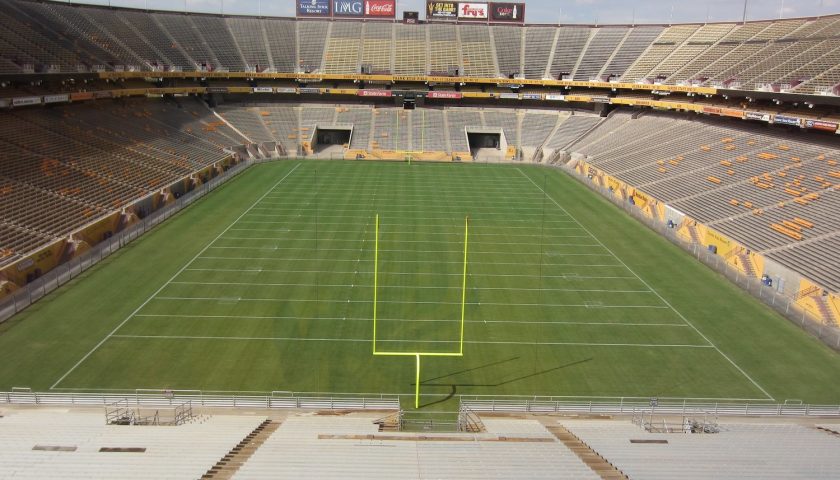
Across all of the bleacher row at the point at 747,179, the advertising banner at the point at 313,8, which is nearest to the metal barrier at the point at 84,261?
the bleacher row at the point at 747,179

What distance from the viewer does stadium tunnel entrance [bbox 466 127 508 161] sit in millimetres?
58719

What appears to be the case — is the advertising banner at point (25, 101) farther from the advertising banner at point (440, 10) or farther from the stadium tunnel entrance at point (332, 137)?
the advertising banner at point (440, 10)

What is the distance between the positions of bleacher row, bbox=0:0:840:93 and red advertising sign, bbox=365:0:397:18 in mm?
1073

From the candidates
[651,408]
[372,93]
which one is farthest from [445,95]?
[651,408]

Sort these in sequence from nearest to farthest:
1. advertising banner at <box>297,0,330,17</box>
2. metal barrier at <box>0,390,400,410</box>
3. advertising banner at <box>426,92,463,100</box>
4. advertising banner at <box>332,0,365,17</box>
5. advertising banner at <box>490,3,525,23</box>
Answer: metal barrier at <box>0,390,400,410</box>, advertising banner at <box>426,92,463,100</box>, advertising banner at <box>297,0,330,17</box>, advertising banner at <box>332,0,365,17</box>, advertising banner at <box>490,3,525,23</box>

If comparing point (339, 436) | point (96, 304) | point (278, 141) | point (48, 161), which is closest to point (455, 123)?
point (278, 141)

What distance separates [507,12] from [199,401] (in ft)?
206

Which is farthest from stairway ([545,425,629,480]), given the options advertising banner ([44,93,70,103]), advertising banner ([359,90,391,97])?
advertising banner ([359,90,391,97])

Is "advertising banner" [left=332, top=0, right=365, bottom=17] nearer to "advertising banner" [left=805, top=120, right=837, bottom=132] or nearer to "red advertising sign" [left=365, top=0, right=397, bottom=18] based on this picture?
"red advertising sign" [left=365, top=0, right=397, bottom=18]

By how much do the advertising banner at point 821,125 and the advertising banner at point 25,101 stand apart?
42.3m

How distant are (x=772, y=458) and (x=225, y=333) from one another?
14.6 metres

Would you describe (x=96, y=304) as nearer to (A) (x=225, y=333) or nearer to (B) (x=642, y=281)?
(A) (x=225, y=333)

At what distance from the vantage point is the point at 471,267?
26547 mm

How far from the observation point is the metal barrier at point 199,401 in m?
15.0
